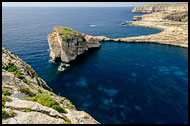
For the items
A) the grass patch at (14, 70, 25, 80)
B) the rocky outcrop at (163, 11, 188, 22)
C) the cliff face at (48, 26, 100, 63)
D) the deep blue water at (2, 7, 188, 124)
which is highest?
the rocky outcrop at (163, 11, 188, 22)

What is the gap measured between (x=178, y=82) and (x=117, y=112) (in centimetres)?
2940

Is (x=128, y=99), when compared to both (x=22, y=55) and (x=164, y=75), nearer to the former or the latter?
(x=164, y=75)

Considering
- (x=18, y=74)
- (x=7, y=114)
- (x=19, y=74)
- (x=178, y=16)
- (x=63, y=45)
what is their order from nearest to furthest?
(x=7, y=114)
(x=18, y=74)
(x=19, y=74)
(x=63, y=45)
(x=178, y=16)

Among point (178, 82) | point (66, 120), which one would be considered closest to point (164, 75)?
point (178, 82)

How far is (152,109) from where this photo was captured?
4116 centimetres

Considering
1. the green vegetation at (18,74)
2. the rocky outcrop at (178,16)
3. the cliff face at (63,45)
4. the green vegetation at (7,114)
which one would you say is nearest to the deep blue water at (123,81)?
the cliff face at (63,45)

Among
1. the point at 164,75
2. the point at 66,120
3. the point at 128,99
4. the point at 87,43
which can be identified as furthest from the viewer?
the point at 87,43

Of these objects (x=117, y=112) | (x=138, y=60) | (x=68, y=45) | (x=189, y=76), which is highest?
(x=68, y=45)

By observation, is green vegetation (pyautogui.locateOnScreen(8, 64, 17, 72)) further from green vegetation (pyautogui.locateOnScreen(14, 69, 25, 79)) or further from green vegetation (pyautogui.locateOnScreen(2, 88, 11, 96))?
green vegetation (pyautogui.locateOnScreen(2, 88, 11, 96))

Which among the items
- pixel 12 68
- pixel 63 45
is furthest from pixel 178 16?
pixel 12 68

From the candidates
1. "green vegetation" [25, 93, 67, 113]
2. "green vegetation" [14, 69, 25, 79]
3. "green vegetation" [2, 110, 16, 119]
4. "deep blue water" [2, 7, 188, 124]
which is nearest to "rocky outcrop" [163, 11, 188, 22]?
"deep blue water" [2, 7, 188, 124]

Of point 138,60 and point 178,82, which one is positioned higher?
point 138,60

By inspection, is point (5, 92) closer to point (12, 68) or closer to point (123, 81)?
point (12, 68)

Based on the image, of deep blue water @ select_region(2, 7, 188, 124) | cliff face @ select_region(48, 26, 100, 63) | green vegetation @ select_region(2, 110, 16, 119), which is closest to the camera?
green vegetation @ select_region(2, 110, 16, 119)
